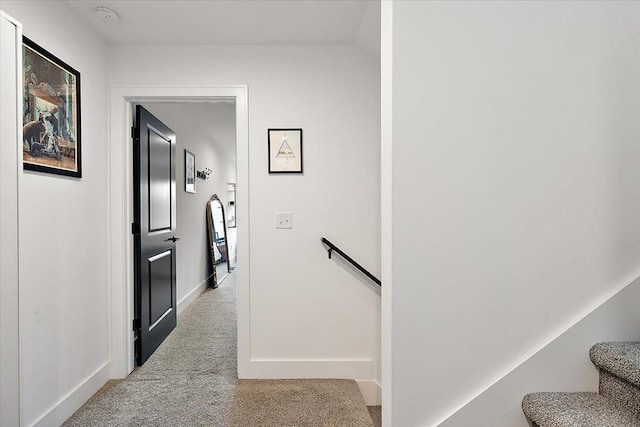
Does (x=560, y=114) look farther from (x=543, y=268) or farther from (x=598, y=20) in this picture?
(x=543, y=268)

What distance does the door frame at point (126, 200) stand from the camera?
2518mm

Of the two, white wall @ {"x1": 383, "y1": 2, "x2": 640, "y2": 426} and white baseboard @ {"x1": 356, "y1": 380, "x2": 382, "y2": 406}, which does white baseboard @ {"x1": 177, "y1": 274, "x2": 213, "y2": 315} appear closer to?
white baseboard @ {"x1": 356, "y1": 380, "x2": 382, "y2": 406}

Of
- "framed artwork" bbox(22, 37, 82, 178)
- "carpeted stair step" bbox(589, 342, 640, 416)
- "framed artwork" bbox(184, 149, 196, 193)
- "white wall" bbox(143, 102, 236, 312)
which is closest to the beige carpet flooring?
"carpeted stair step" bbox(589, 342, 640, 416)

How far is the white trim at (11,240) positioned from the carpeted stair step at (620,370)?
2.17 meters

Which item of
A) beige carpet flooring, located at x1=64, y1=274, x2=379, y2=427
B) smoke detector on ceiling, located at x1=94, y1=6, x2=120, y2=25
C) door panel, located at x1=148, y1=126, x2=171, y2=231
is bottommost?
beige carpet flooring, located at x1=64, y1=274, x2=379, y2=427

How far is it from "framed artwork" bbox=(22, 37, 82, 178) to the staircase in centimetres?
228

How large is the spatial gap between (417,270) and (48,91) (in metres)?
2.07

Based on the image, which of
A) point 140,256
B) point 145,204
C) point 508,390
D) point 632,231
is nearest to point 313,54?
point 145,204

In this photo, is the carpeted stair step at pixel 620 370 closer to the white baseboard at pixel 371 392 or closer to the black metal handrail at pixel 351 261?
the black metal handrail at pixel 351 261

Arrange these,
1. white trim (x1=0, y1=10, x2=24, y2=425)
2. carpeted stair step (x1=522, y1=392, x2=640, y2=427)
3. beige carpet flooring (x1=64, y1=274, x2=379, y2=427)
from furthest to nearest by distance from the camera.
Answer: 1. beige carpet flooring (x1=64, y1=274, x2=379, y2=427)
2. white trim (x1=0, y1=10, x2=24, y2=425)
3. carpeted stair step (x1=522, y1=392, x2=640, y2=427)

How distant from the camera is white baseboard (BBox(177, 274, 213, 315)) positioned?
4.29 m

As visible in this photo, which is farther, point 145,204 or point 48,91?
point 145,204

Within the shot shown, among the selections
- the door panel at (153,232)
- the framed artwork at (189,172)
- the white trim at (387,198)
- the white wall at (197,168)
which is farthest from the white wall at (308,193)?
the framed artwork at (189,172)

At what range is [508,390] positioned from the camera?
108 centimetres
